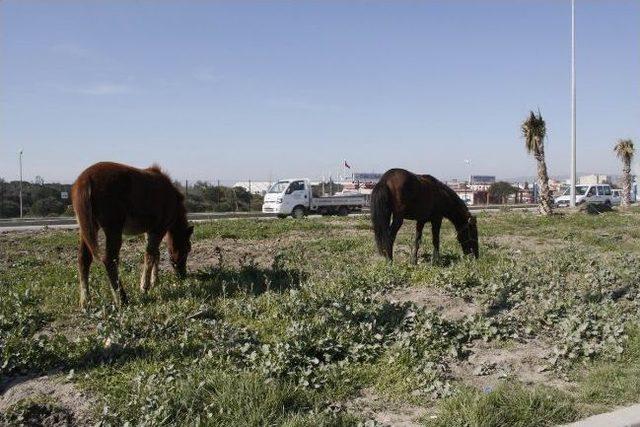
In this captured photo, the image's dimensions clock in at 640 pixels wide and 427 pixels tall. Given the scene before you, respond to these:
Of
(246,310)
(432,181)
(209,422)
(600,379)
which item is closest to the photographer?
(209,422)

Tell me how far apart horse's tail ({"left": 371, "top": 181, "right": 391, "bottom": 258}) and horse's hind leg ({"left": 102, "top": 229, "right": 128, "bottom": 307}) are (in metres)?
4.22

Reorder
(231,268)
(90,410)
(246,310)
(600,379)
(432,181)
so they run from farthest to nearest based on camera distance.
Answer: (432,181)
(231,268)
(246,310)
(600,379)
(90,410)

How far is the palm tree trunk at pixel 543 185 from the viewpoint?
22.6 m

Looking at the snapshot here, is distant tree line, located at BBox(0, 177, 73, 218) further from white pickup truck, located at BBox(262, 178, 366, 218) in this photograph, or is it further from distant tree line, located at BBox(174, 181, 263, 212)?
white pickup truck, located at BBox(262, 178, 366, 218)

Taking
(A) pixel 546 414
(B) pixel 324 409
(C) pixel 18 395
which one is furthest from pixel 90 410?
(A) pixel 546 414

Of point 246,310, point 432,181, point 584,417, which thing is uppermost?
point 432,181

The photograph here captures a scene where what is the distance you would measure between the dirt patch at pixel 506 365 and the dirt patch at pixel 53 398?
3.10 metres

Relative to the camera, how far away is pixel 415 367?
5215 millimetres

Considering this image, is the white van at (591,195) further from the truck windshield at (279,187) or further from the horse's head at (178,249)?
the horse's head at (178,249)

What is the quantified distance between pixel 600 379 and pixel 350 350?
7.13 ft

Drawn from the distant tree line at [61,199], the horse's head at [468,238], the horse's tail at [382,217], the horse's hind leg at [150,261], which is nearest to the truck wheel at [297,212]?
the distant tree line at [61,199]

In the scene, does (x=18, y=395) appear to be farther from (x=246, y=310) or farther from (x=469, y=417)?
(x=469, y=417)

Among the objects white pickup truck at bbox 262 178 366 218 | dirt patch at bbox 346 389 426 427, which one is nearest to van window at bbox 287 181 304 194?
white pickup truck at bbox 262 178 366 218

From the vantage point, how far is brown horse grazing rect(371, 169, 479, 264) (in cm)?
964
